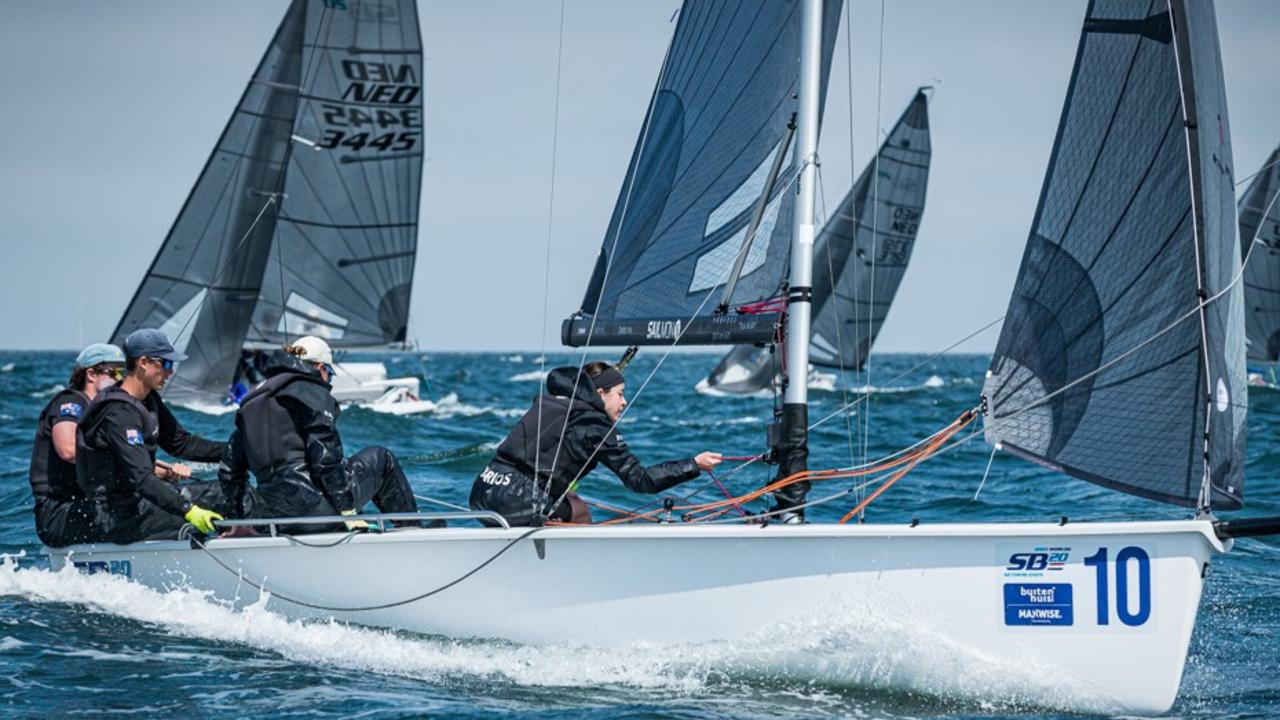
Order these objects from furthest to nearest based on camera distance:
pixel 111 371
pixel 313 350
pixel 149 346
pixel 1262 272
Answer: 1. pixel 1262 272
2. pixel 111 371
3. pixel 149 346
4. pixel 313 350

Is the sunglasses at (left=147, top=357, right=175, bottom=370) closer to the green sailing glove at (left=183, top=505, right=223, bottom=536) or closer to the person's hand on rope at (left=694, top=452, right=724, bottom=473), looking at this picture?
the green sailing glove at (left=183, top=505, right=223, bottom=536)

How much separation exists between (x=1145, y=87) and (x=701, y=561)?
105 inches

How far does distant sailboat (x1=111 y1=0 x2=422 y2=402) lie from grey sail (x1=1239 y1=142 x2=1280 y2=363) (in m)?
17.5

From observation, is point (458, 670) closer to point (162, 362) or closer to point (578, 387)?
point (578, 387)

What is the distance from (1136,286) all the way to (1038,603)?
145 cm

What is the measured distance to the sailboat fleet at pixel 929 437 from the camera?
534 cm

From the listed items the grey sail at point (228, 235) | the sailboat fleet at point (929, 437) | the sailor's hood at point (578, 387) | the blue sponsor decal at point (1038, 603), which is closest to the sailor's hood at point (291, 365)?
the sailboat fleet at point (929, 437)

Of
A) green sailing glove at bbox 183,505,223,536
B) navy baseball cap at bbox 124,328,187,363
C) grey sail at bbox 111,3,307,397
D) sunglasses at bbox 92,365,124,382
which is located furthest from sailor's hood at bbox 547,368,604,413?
grey sail at bbox 111,3,307,397

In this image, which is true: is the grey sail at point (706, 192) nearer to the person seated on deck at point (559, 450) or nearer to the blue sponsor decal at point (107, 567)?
the person seated on deck at point (559, 450)

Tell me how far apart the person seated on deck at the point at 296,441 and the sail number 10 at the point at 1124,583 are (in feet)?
10.5

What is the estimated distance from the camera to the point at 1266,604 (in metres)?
7.40

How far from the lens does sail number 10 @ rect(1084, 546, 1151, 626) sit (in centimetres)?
523

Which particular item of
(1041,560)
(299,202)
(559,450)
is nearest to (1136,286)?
(1041,560)

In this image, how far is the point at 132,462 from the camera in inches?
259
